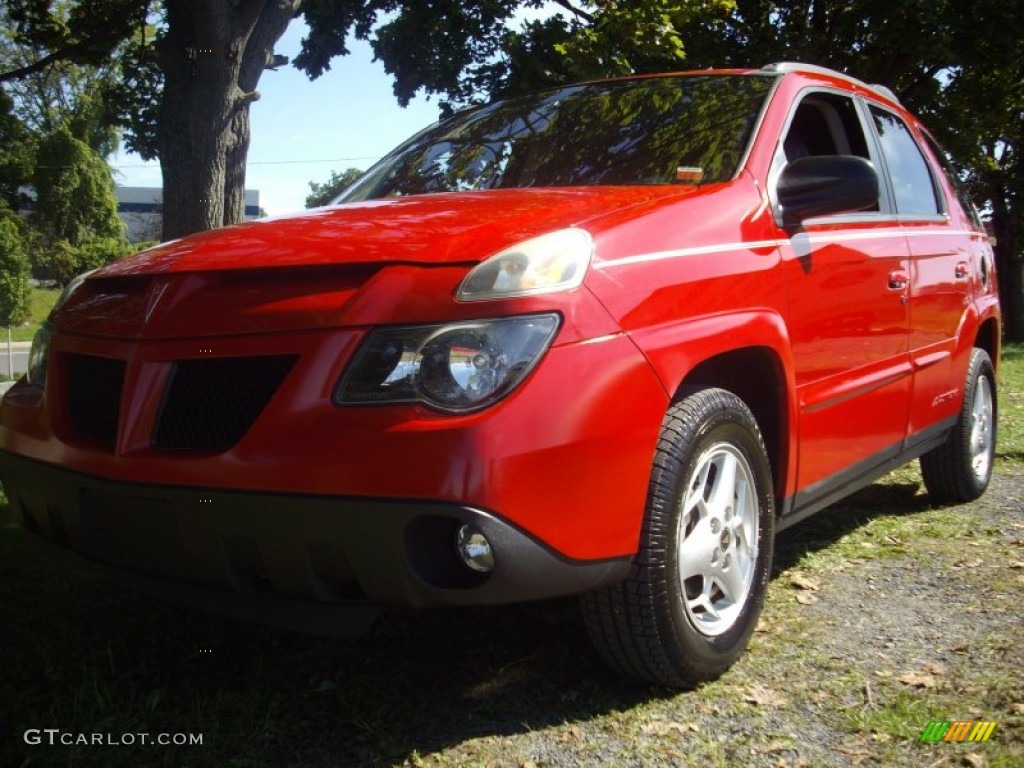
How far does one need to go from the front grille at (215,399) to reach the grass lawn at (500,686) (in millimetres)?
739

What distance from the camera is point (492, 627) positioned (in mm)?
3260

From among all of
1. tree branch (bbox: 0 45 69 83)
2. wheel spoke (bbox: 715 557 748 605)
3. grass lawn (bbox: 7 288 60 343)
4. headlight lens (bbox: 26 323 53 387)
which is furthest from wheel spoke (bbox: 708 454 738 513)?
grass lawn (bbox: 7 288 60 343)

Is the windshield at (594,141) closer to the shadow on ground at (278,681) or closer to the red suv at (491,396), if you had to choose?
the red suv at (491,396)

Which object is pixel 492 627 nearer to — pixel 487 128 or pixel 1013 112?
pixel 487 128

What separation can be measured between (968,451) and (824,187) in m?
2.38

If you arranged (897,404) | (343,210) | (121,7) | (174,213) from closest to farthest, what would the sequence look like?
(343,210)
(897,404)
(174,213)
(121,7)

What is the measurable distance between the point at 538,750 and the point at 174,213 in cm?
590

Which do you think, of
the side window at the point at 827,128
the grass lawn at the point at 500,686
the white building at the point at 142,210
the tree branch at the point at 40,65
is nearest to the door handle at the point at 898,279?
the side window at the point at 827,128

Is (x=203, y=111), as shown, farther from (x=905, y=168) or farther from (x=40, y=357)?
(x=905, y=168)

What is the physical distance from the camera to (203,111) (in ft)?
23.8

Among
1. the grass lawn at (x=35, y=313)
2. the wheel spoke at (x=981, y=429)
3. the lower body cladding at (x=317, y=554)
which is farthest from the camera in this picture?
the grass lawn at (x=35, y=313)

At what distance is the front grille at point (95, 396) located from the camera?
254 cm

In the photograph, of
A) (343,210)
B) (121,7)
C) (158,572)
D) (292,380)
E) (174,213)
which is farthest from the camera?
(121,7)

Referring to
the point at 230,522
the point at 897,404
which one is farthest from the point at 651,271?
the point at 897,404
